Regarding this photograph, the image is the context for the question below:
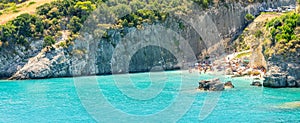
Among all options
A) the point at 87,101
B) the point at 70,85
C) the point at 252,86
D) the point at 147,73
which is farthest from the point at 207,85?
the point at 147,73

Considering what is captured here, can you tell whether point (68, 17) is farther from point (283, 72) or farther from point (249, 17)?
point (283, 72)

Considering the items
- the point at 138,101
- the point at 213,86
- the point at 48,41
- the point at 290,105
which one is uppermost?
the point at 48,41

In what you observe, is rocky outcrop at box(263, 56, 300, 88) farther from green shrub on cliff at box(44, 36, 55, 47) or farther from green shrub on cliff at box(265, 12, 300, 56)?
green shrub on cliff at box(44, 36, 55, 47)

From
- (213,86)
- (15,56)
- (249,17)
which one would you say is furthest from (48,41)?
(249,17)

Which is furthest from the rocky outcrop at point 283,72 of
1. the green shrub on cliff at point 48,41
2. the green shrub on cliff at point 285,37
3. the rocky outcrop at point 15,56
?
the rocky outcrop at point 15,56

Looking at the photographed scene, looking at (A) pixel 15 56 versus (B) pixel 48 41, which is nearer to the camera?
(A) pixel 15 56

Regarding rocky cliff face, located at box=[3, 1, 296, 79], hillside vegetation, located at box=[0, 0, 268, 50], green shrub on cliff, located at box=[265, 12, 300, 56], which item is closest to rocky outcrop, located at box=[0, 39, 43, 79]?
hillside vegetation, located at box=[0, 0, 268, 50]
